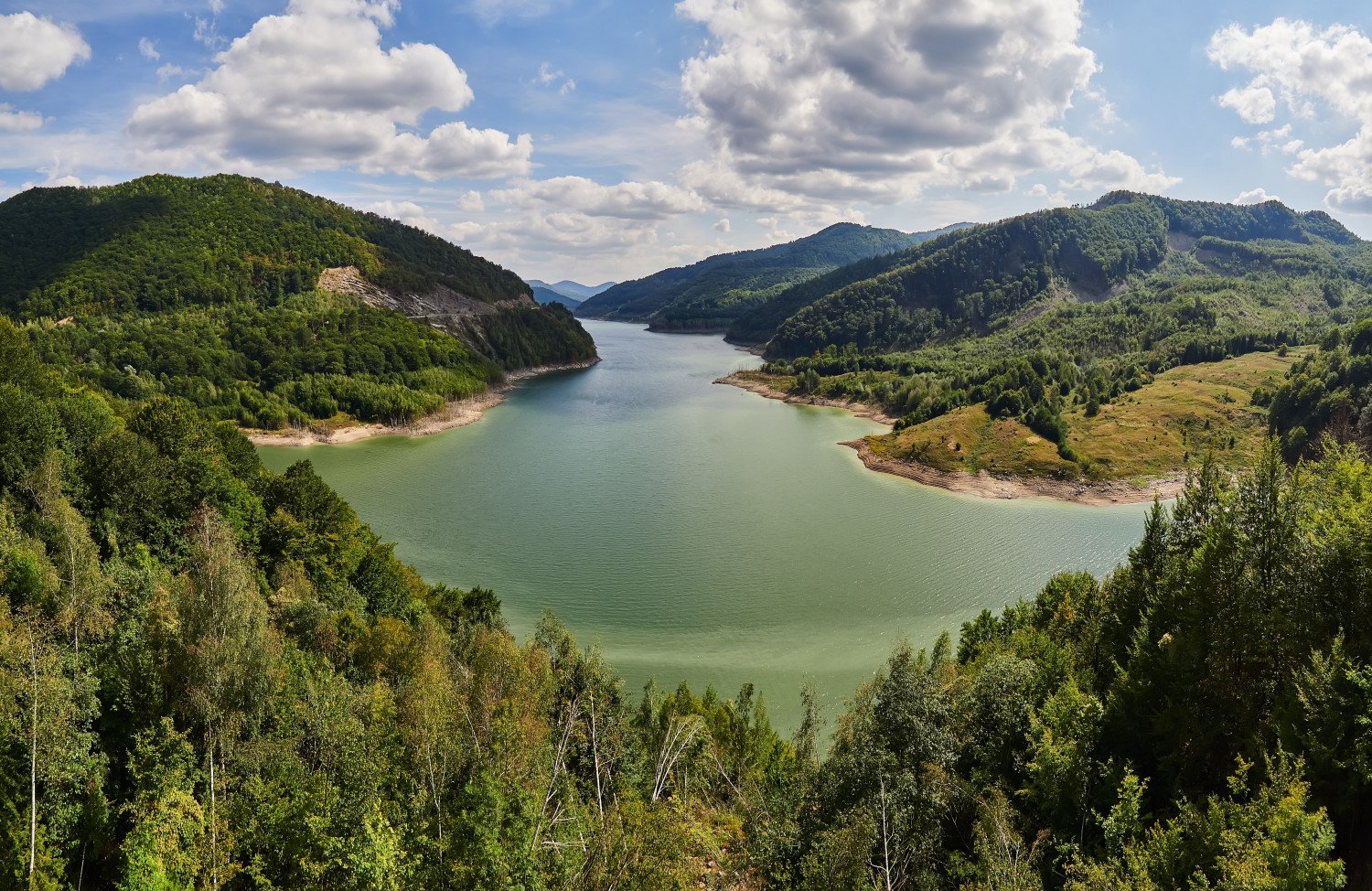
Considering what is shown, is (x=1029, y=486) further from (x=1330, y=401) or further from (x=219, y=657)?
(x=219, y=657)

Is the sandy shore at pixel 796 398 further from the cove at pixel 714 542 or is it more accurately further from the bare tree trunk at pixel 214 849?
the bare tree trunk at pixel 214 849

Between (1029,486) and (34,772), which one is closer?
(34,772)

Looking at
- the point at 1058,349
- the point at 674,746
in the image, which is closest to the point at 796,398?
the point at 1058,349

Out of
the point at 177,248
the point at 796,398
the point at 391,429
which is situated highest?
the point at 177,248

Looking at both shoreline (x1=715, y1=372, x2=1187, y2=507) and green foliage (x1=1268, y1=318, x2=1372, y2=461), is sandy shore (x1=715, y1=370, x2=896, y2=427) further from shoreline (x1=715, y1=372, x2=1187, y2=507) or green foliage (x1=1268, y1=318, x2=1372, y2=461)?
green foliage (x1=1268, y1=318, x2=1372, y2=461)

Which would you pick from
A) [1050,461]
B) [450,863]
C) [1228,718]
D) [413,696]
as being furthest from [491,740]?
[1050,461]

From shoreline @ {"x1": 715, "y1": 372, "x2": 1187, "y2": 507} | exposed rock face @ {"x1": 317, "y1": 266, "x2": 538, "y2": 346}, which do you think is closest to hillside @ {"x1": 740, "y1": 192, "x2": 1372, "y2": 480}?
shoreline @ {"x1": 715, "y1": 372, "x2": 1187, "y2": 507}

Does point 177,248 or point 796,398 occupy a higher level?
point 177,248
